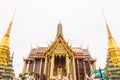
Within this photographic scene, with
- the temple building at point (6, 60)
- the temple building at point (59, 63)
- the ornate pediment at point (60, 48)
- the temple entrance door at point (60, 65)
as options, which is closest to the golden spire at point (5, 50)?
the temple building at point (6, 60)

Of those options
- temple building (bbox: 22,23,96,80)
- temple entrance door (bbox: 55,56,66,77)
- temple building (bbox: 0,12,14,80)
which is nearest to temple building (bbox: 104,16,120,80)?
temple building (bbox: 22,23,96,80)

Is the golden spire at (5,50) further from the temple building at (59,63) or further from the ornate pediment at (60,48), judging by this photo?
the ornate pediment at (60,48)

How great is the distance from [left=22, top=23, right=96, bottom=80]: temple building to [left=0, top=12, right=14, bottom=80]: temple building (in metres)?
7.77

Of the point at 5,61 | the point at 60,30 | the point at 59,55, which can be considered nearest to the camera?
the point at 5,61

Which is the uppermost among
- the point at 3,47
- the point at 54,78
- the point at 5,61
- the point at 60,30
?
the point at 60,30

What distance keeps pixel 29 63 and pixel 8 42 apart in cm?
1319

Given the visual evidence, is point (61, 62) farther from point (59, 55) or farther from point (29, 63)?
point (29, 63)

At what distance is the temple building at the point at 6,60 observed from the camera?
14.5 m

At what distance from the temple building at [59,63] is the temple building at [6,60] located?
777cm

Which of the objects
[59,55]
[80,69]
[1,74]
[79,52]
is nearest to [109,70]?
[1,74]

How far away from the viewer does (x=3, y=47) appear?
55.6 feet

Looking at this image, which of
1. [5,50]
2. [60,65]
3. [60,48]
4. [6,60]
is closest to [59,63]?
[60,65]

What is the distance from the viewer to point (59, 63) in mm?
27141

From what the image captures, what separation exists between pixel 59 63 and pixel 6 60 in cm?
1224
